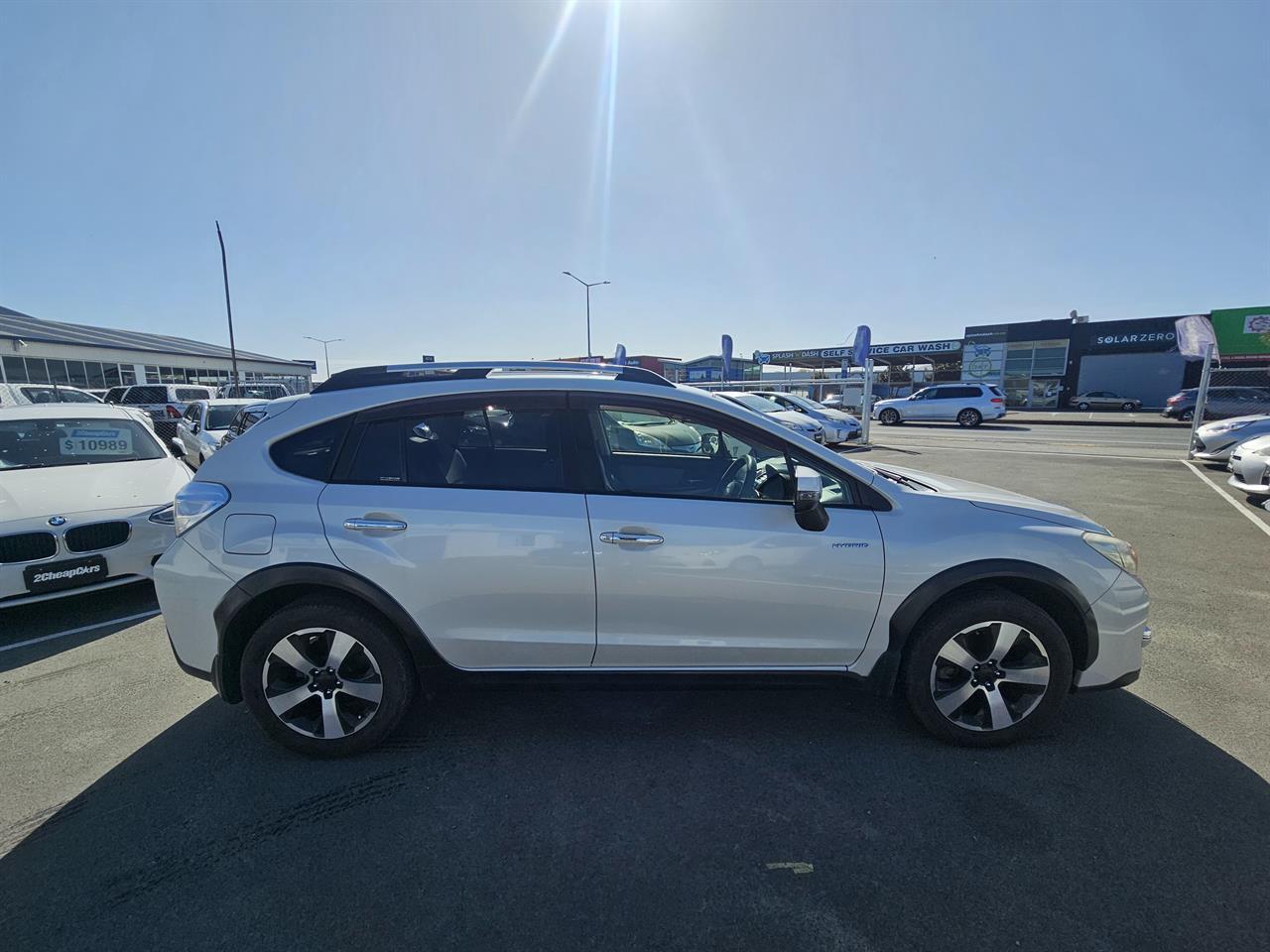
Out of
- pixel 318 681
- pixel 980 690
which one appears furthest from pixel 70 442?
pixel 980 690

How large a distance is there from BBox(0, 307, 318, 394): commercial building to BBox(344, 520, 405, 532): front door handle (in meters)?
32.5

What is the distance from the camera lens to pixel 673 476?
3.23 metres

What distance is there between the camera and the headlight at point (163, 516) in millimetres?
4352

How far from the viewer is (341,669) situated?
8.48ft

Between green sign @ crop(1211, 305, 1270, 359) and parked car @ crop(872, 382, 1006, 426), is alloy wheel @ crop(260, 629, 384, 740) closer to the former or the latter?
parked car @ crop(872, 382, 1006, 426)

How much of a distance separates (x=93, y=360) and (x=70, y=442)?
40102 millimetres

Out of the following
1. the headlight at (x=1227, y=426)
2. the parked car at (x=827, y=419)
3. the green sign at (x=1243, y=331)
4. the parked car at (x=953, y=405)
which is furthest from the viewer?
the green sign at (x=1243, y=331)

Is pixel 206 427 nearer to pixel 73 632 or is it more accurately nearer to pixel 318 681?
pixel 73 632

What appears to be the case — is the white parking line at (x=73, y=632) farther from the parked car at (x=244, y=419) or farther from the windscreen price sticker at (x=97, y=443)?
the parked car at (x=244, y=419)

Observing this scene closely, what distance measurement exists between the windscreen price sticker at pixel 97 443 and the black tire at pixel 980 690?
22.6 ft

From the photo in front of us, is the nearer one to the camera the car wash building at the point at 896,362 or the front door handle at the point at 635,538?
the front door handle at the point at 635,538

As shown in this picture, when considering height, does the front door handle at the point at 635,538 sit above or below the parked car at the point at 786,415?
above

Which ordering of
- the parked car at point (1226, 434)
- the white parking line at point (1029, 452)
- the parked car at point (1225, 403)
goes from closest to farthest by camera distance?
the parked car at point (1226, 434) < the white parking line at point (1029, 452) < the parked car at point (1225, 403)

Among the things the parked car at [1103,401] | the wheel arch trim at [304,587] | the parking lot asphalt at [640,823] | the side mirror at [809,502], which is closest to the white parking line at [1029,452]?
the parking lot asphalt at [640,823]
